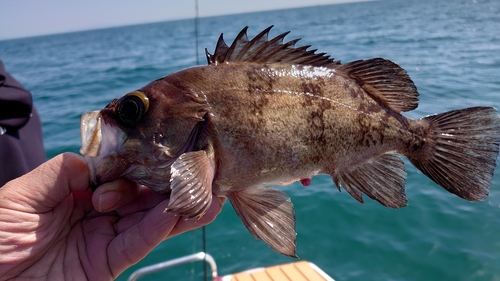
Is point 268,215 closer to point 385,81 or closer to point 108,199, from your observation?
point 108,199

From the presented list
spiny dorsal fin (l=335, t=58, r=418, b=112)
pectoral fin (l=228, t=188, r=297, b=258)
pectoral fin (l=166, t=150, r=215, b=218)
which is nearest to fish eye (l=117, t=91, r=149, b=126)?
pectoral fin (l=166, t=150, r=215, b=218)

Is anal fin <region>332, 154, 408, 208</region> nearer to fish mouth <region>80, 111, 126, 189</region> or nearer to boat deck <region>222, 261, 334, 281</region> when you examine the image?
fish mouth <region>80, 111, 126, 189</region>

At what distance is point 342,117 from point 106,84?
2131 centimetres

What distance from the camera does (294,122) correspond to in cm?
201

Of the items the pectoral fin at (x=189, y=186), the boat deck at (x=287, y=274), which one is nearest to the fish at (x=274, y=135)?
the pectoral fin at (x=189, y=186)

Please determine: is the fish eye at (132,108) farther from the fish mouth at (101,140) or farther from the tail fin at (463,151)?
the tail fin at (463,151)

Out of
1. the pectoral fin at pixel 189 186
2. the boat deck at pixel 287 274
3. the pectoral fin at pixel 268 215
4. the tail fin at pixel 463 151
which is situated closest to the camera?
the pectoral fin at pixel 189 186

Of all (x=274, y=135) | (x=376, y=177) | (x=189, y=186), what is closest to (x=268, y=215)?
(x=274, y=135)

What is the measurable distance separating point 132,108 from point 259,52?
2.56 feet

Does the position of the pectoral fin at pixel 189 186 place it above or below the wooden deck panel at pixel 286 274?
above

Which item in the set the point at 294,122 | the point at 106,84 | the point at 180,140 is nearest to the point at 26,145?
the point at 180,140

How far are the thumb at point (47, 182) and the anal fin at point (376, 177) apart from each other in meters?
1.50

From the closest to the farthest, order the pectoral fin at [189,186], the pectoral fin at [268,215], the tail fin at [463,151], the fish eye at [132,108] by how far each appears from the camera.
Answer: the pectoral fin at [189,186]
the fish eye at [132,108]
the pectoral fin at [268,215]
the tail fin at [463,151]

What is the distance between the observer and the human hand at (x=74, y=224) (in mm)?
2070
